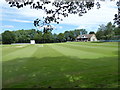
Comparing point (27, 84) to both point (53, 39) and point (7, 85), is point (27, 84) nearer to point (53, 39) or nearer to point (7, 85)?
point (7, 85)

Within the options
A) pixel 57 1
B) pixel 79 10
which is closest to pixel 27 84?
pixel 57 1

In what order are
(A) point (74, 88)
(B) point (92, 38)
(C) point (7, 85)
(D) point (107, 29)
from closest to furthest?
1. (A) point (74, 88)
2. (C) point (7, 85)
3. (D) point (107, 29)
4. (B) point (92, 38)

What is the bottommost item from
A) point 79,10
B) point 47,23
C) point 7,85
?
point 7,85

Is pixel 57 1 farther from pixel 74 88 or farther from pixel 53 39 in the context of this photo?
pixel 53 39

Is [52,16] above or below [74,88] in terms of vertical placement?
above

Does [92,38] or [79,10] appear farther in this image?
[92,38]

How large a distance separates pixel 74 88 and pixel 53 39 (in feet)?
184

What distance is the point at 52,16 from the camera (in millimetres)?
6781

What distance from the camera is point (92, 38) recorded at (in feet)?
269

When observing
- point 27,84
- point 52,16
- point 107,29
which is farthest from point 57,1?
point 107,29

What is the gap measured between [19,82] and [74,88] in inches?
87.2

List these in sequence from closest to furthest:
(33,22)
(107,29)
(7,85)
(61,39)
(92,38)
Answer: (7,85), (33,22), (61,39), (107,29), (92,38)

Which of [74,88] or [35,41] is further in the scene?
[35,41]

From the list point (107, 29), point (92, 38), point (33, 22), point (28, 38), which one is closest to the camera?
point (33, 22)
